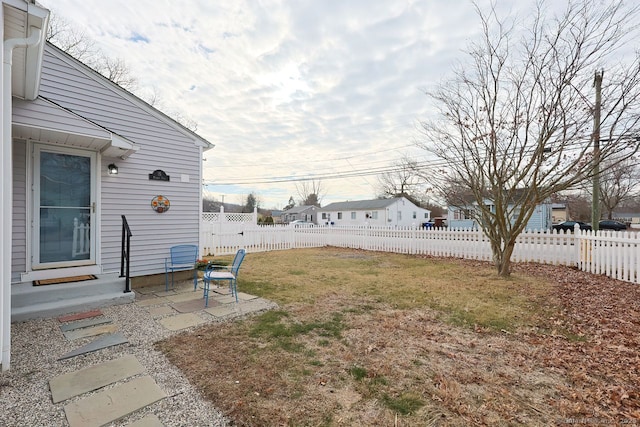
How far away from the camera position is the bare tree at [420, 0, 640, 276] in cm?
548

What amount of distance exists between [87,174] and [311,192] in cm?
4843

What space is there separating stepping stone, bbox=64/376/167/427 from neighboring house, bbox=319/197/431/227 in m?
29.4

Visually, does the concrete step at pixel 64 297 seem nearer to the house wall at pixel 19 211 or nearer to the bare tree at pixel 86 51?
the house wall at pixel 19 211

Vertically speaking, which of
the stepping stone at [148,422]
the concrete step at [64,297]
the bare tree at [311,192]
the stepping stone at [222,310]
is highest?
the bare tree at [311,192]

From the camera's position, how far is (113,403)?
7.49 feet

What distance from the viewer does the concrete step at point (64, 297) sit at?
4105 mm

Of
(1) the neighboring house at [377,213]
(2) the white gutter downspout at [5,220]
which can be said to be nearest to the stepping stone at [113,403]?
(2) the white gutter downspout at [5,220]

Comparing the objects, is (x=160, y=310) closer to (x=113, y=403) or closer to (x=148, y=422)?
(x=113, y=403)

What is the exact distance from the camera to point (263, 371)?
2742 mm

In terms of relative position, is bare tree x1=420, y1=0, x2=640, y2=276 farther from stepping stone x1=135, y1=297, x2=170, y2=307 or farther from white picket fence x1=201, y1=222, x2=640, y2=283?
stepping stone x1=135, y1=297, x2=170, y2=307

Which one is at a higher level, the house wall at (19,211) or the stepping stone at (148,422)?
the house wall at (19,211)

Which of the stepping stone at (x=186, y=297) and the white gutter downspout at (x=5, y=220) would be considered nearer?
the white gutter downspout at (x=5, y=220)

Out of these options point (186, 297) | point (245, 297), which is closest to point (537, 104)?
point (245, 297)

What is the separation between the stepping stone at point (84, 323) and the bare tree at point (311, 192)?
157ft
